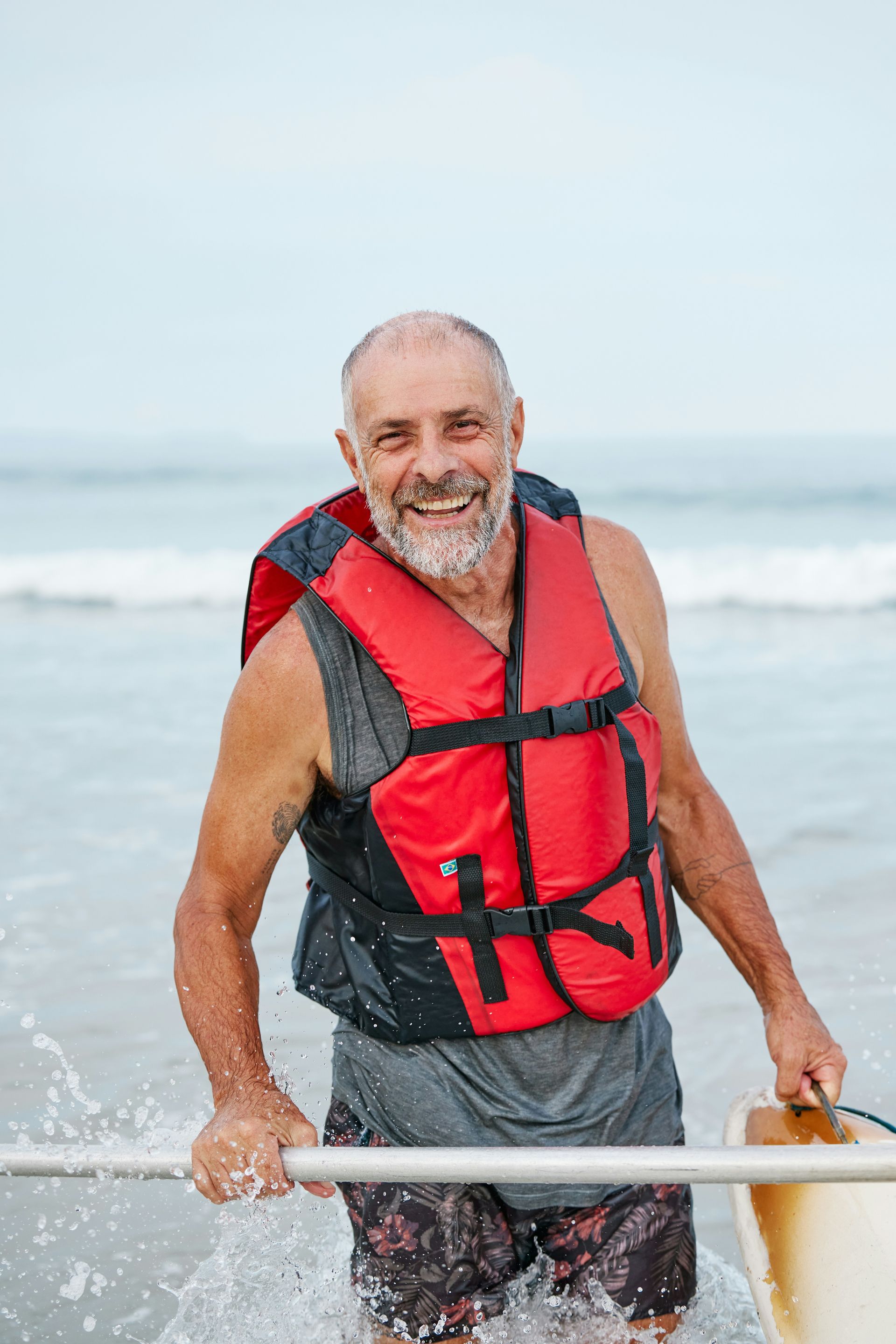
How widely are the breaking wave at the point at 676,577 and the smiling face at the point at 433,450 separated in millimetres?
10461

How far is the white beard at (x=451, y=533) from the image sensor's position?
2.13 meters

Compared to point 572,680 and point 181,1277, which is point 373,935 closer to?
point 572,680

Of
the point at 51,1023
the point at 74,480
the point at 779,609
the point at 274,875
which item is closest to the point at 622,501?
the point at 779,609

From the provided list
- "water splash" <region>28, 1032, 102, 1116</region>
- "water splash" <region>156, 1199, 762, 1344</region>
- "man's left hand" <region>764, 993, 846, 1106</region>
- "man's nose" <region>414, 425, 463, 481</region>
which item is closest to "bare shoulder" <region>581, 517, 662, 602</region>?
"man's nose" <region>414, 425, 463, 481</region>

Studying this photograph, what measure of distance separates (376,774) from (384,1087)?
57 cm

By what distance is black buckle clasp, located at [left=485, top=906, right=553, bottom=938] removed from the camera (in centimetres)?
212

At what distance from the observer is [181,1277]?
314 centimetres

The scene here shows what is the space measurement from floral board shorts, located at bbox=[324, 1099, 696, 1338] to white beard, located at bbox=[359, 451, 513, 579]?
99 cm

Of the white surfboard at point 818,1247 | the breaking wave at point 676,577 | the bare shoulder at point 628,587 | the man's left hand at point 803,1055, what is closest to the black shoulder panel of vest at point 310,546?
the bare shoulder at point 628,587

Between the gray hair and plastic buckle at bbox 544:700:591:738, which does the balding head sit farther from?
plastic buckle at bbox 544:700:591:738

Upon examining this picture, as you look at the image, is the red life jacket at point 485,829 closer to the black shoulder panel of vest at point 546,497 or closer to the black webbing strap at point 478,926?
the black webbing strap at point 478,926

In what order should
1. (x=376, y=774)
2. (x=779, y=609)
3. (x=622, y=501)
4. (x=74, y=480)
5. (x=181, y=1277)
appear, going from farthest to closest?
(x=74, y=480) → (x=622, y=501) → (x=779, y=609) → (x=181, y=1277) → (x=376, y=774)

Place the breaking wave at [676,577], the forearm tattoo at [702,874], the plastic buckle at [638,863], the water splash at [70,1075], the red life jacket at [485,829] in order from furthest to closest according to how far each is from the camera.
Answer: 1. the breaking wave at [676,577]
2. the water splash at [70,1075]
3. the forearm tattoo at [702,874]
4. the plastic buckle at [638,863]
5. the red life jacket at [485,829]

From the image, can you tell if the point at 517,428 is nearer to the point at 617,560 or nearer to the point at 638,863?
the point at 617,560
